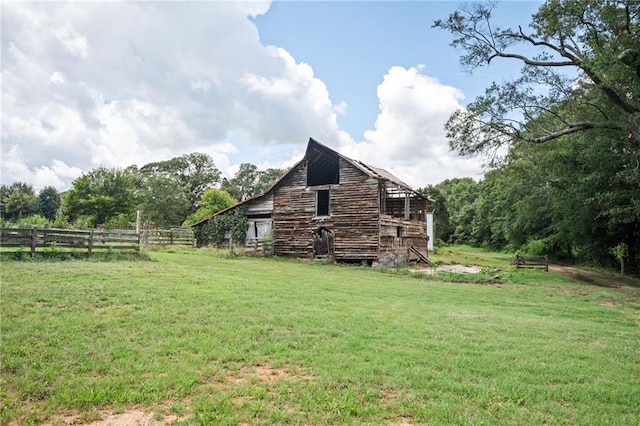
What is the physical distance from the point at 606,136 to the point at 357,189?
13.2 m

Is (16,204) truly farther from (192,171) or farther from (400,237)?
(400,237)

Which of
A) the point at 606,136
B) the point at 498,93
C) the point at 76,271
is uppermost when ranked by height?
the point at 498,93

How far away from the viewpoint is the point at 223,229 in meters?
29.8

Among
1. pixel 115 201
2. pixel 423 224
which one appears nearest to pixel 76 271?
pixel 423 224

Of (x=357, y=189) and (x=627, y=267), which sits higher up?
(x=357, y=189)

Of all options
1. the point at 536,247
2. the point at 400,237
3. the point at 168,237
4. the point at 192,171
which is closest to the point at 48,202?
the point at 192,171

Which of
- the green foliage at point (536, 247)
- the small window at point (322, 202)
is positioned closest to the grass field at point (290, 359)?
the small window at point (322, 202)

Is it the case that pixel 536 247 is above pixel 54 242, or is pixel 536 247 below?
below

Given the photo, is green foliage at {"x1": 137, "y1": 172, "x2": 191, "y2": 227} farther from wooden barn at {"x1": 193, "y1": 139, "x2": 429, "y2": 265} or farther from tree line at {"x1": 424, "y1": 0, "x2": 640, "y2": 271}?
tree line at {"x1": 424, "y1": 0, "x2": 640, "y2": 271}

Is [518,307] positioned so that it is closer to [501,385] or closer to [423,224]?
[501,385]

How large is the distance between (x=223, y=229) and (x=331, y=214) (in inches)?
358

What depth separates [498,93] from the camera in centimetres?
1730

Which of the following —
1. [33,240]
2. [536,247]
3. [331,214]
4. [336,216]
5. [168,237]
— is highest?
[331,214]

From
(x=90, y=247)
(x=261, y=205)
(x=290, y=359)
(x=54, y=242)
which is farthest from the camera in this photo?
(x=261, y=205)
